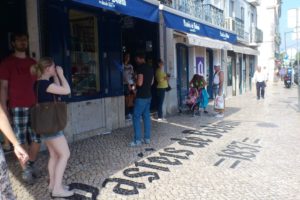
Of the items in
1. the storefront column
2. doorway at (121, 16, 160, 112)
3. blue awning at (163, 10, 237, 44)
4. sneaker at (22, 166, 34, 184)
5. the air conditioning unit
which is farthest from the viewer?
the air conditioning unit

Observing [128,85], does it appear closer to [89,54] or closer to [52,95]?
[89,54]

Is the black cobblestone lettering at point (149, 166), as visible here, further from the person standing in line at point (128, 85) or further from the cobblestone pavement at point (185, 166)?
the person standing in line at point (128, 85)

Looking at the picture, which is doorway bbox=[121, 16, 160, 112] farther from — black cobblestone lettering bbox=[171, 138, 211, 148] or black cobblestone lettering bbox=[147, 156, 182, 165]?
black cobblestone lettering bbox=[147, 156, 182, 165]

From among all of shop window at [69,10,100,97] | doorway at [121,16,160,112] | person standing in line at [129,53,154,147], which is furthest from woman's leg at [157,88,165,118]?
person standing in line at [129,53,154,147]

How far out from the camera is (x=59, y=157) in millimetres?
4230

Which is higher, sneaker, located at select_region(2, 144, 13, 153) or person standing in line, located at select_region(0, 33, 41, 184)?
person standing in line, located at select_region(0, 33, 41, 184)

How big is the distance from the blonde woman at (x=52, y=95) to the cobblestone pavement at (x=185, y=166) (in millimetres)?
303

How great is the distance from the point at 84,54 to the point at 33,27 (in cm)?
178

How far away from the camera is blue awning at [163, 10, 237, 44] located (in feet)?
25.6

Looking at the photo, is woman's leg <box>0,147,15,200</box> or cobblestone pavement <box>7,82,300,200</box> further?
cobblestone pavement <box>7,82,300,200</box>

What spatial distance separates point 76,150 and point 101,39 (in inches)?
120

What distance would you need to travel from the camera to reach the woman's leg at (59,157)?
414 cm

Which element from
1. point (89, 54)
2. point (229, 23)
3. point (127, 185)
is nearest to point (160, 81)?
point (89, 54)

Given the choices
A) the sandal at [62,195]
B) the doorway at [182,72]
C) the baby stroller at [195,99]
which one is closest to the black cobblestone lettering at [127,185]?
the sandal at [62,195]
